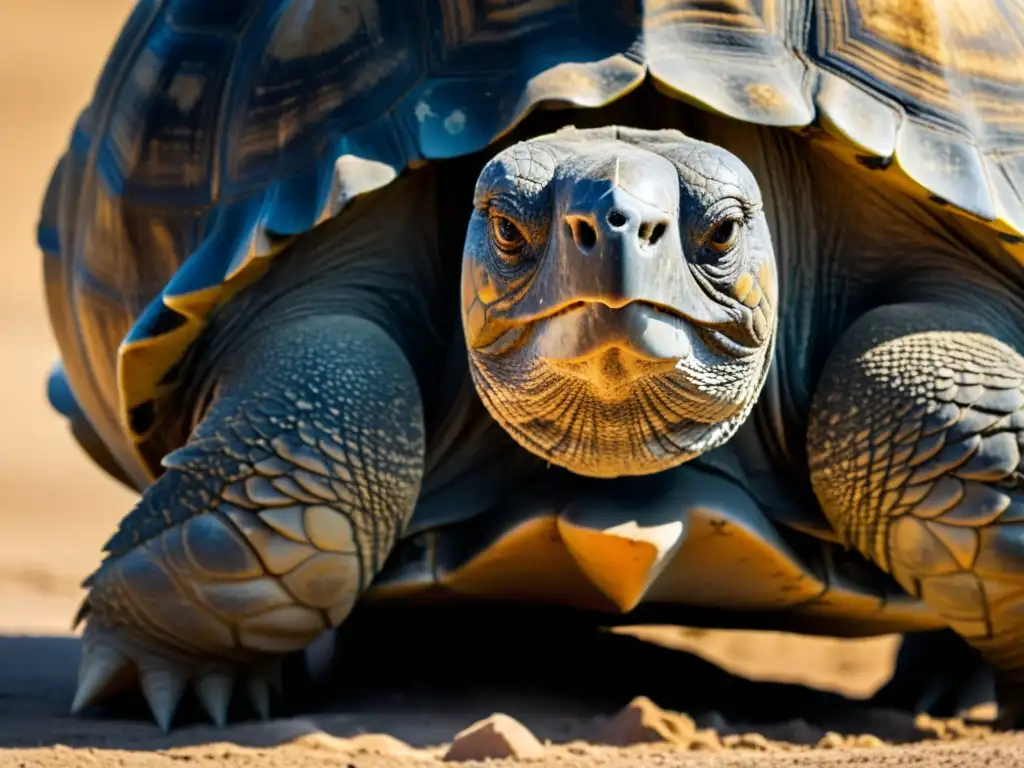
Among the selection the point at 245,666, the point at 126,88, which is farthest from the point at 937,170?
the point at 126,88

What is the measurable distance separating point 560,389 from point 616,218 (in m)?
0.51

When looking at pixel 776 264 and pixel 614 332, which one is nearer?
pixel 614 332

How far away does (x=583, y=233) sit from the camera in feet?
10.2

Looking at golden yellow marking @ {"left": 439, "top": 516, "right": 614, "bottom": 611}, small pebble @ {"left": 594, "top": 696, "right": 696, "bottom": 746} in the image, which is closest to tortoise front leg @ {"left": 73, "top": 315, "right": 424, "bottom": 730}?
golden yellow marking @ {"left": 439, "top": 516, "right": 614, "bottom": 611}

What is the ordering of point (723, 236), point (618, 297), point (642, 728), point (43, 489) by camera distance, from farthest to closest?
point (43, 489) → point (642, 728) → point (723, 236) → point (618, 297)

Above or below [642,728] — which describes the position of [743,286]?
above

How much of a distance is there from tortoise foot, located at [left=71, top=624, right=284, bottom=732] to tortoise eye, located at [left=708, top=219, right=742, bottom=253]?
1.59 meters

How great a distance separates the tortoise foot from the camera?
4.07m

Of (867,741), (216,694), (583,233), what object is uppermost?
(583,233)

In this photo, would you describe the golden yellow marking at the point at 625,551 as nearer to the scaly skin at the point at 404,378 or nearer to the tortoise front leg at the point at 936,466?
the scaly skin at the point at 404,378

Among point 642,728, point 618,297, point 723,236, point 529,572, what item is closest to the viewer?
point 618,297

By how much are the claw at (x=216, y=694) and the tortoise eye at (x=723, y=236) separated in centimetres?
160

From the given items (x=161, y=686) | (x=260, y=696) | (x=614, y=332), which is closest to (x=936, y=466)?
(x=614, y=332)

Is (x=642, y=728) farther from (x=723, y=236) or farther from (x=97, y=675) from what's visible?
(x=97, y=675)
